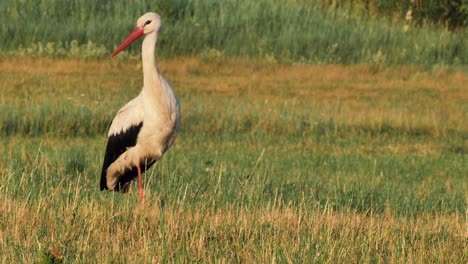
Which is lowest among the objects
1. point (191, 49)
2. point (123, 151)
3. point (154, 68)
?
point (191, 49)

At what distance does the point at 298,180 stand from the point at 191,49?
1278 cm

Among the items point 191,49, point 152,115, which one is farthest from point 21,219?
point 191,49

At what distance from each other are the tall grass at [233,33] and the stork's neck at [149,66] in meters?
12.9

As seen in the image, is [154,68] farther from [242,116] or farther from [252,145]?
[242,116]

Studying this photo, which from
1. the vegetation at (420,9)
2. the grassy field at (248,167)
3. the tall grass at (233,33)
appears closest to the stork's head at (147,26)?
the grassy field at (248,167)

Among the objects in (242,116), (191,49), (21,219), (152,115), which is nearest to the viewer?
(21,219)

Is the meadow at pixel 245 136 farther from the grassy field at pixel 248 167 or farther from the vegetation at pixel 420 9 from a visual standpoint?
the vegetation at pixel 420 9

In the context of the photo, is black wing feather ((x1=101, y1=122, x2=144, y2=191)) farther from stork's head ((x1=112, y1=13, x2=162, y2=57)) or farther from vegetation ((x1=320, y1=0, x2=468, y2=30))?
vegetation ((x1=320, y1=0, x2=468, y2=30))

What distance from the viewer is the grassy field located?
21.0 feet

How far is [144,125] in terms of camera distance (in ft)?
28.9

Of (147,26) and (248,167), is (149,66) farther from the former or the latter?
(248,167)

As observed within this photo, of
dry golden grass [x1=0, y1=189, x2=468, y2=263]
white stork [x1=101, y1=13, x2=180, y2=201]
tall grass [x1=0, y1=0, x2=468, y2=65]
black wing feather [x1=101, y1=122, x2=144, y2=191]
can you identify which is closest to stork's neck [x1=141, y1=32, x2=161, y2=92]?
white stork [x1=101, y1=13, x2=180, y2=201]

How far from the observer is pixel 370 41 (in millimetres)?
24172

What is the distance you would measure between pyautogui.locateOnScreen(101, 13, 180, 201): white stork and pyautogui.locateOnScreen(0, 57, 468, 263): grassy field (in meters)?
0.29
